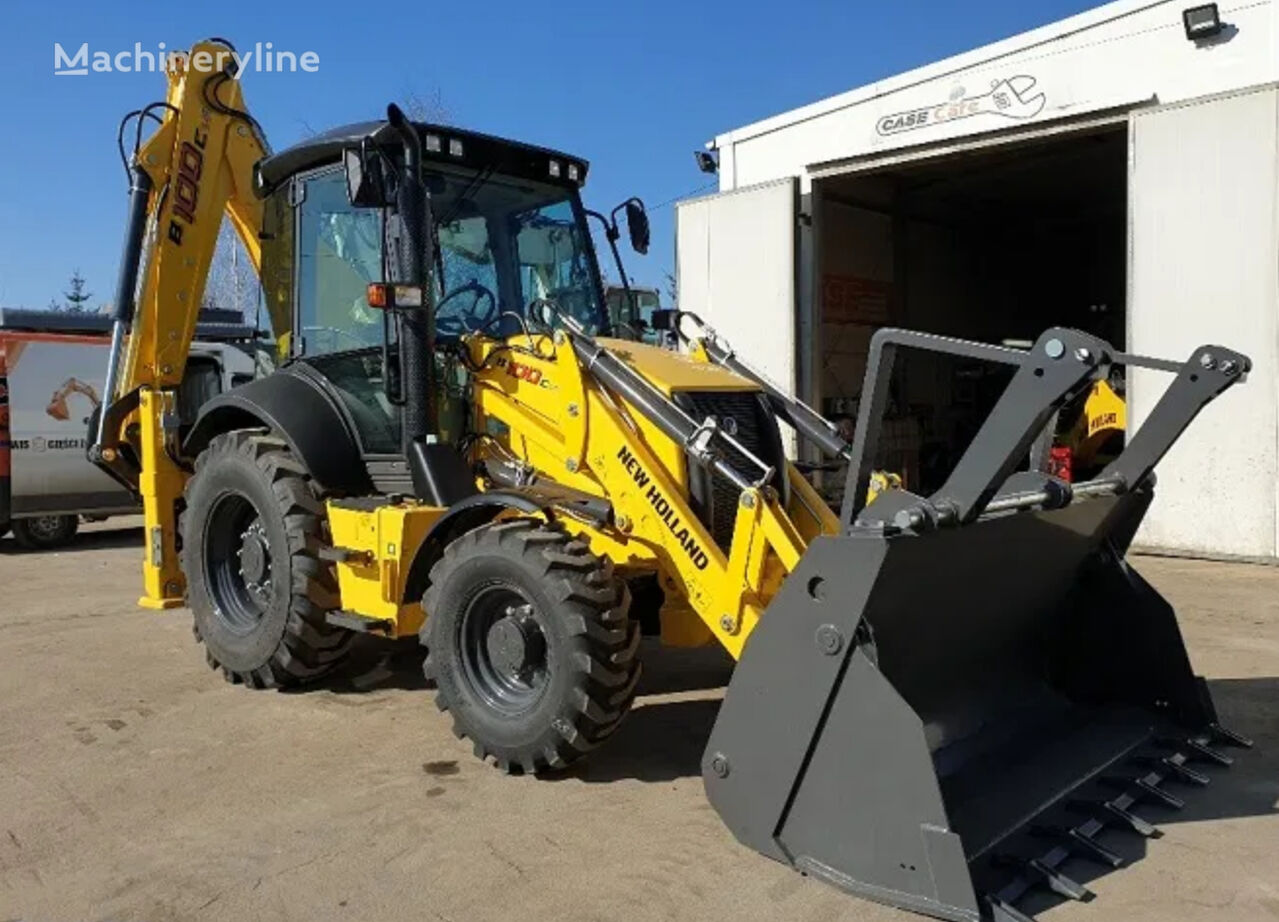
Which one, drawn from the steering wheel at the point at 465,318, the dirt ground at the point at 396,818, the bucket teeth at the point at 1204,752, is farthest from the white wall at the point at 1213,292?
the steering wheel at the point at 465,318

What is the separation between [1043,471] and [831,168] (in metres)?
9.84

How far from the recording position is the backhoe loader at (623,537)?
3.41 m

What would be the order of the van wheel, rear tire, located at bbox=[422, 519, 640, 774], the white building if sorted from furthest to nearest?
the van wheel → the white building → rear tire, located at bbox=[422, 519, 640, 774]

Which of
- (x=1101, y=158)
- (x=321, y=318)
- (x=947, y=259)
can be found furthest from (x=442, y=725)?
(x=947, y=259)

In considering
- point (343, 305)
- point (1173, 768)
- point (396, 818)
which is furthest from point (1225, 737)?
point (343, 305)

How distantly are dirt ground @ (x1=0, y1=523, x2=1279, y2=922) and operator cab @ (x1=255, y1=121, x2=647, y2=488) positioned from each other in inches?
59.8

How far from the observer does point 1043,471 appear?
4.27 meters

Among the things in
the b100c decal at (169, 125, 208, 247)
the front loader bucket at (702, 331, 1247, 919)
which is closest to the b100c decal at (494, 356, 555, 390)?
the front loader bucket at (702, 331, 1247, 919)

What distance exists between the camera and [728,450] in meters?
4.70

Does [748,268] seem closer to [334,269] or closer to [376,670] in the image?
[334,269]

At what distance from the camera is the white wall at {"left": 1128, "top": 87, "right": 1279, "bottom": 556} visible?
379 inches

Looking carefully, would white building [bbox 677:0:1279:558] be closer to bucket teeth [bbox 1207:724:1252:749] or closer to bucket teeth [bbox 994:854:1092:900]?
bucket teeth [bbox 1207:724:1252:749]

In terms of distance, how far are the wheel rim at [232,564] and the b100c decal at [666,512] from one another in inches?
99.5

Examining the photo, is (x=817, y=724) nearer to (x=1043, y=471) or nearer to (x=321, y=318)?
(x=1043, y=471)
